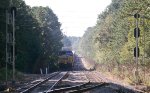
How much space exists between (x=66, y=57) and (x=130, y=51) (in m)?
14.6

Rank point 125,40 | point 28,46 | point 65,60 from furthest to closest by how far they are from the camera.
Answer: point 125,40 < point 65,60 < point 28,46

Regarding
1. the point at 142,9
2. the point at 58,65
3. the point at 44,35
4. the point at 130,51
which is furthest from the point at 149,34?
the point at 44,35

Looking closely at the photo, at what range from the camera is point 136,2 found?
5853 cm

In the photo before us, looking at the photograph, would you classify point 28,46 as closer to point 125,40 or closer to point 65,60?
point 65,60

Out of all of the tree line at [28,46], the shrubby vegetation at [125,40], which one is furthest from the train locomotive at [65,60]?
the shrubby vegetation at [125,40]

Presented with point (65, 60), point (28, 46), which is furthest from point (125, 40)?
point (28, 46)

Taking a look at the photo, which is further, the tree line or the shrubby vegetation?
the tree line

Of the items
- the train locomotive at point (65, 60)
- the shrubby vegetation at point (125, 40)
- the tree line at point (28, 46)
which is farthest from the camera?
the train locomotive at point (65, 60)

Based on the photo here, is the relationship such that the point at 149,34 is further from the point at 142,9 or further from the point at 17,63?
the point at 17,63

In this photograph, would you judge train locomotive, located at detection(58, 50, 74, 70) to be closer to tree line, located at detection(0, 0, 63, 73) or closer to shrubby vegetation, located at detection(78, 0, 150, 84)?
tree line, located at detection(0, 0, 63, 73)

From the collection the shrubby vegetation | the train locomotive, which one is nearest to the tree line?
the train locomotive

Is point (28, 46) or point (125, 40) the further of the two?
point (125, 40)

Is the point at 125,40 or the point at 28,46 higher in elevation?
the point at 125,40

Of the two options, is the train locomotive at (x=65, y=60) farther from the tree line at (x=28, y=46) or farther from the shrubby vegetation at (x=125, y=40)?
the shrubby vegetation at (x=125, y=40)
